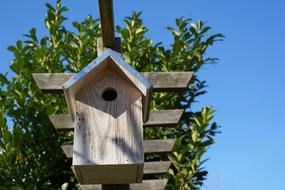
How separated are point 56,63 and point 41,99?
0.39m

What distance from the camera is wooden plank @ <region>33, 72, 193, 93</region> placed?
326 centimetres

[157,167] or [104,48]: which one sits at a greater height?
[104,48]

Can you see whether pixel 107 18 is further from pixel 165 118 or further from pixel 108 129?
pixel 165 118

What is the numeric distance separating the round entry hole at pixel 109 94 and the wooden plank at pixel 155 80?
44 cm

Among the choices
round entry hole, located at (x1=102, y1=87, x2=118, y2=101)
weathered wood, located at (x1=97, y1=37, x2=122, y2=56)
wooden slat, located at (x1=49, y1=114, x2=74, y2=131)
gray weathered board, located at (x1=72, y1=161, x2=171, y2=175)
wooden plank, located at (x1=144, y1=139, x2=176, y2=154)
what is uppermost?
weathered wood, located at (x1=97, y1=37, x2=122, y2=56)

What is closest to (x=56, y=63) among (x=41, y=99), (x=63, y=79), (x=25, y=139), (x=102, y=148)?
(x=41, y=99)

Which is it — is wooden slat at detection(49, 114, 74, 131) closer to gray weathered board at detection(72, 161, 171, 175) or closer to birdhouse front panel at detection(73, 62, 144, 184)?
birdhouse front panel at detection(73, 62, 144, 184)

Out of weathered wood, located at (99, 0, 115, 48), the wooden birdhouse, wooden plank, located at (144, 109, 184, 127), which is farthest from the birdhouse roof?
wooden plank, located at (144, 109, 184, 127)

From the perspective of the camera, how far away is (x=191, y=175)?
4.30 m

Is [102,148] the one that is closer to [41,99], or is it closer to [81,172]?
[81,172]

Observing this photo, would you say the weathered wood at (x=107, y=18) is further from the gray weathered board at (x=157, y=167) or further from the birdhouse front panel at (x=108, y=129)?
the gray weathered board at (x=157, y=167)

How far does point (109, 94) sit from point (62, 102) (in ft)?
5.81

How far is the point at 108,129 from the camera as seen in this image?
2744 millimetres

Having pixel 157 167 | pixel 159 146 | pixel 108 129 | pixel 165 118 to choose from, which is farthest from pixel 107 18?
pixel 157 167
